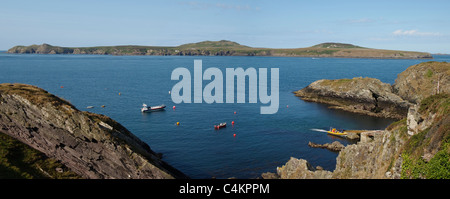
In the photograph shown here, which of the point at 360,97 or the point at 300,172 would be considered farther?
the point at 360,97

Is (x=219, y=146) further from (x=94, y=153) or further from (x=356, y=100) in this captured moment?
(x=356, y=100)

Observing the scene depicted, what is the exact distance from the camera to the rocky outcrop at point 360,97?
88.3 meters

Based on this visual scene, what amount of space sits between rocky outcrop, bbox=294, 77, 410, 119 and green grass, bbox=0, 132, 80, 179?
79.4 metres

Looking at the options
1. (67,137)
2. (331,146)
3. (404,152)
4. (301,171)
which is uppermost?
(404,152)

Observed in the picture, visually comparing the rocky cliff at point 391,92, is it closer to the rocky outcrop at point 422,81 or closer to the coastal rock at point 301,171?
the rocky outcrop at point 422,81

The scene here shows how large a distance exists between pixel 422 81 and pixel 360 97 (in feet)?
59.7

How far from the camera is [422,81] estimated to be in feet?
303

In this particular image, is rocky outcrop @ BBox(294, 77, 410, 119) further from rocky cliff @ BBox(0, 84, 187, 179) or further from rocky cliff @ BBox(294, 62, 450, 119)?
rocky cliff @ BBox(0, 84, 187, 179)

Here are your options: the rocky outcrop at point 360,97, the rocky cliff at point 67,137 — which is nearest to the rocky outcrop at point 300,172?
the rocky cliff at point 67,137

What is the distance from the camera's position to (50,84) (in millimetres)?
130500

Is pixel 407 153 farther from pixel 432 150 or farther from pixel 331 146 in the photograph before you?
pixel 331 146

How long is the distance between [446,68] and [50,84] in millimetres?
148916

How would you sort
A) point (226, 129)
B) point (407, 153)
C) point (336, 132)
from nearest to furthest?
point (407, 153), point (336, 132), point (226, 129)

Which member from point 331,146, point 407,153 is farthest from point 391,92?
point 407,153
